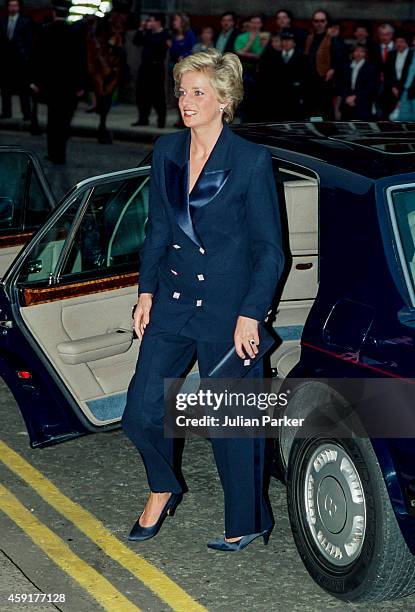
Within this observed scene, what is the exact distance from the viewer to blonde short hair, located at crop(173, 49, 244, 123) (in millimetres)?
4914

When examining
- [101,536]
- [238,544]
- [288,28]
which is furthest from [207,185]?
[288,28]

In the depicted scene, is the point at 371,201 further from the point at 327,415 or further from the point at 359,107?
the point at 359,107

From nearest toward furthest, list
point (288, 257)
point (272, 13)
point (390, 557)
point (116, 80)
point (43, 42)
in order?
1. point (390, 557)
2. point (288, 257)
3. point (43, 42)
4. point (116, 80)
5. point (272, 13)

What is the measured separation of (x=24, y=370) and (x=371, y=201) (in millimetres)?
1900

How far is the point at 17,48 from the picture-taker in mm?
22391

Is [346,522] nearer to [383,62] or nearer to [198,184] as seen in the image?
[198,184]

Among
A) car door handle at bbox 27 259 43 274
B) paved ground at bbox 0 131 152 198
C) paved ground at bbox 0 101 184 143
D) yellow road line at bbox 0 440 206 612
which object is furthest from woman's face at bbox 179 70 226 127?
paved ground at bbox 0 101 184 143

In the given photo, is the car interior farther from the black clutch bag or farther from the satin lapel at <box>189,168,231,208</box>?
the satin lapel at <box>189,168,231,208</box>

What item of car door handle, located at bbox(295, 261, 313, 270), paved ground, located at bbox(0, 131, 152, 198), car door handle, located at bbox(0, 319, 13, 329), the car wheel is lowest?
paved ground, located at bbox(0, 131, 152, 198)

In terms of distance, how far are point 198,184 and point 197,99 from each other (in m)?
0.32

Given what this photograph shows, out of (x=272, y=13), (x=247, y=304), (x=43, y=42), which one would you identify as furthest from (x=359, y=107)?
(x=247, y=304)

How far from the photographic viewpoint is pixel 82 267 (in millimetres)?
5910

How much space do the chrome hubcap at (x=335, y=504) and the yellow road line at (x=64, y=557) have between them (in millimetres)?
741

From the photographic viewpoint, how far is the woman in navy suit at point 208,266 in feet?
16.2
